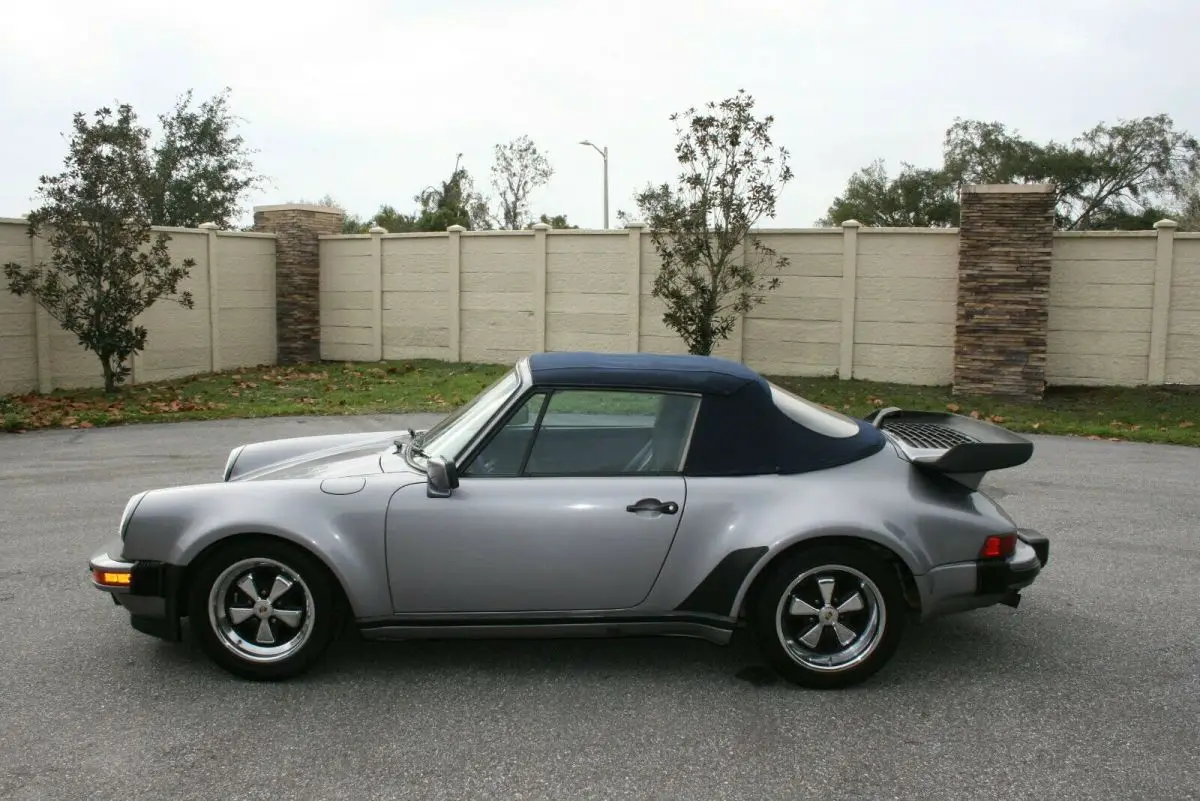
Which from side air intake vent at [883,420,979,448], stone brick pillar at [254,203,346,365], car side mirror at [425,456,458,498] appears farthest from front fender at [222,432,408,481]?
stone brick pillar at [254,203,346,365]

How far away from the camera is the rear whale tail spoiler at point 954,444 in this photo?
4613mm

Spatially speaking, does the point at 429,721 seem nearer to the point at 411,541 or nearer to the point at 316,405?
the point at 411,541

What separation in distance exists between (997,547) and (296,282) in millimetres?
18862

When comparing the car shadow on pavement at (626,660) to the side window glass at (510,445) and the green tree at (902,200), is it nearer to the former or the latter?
the side window glass at (510,445)

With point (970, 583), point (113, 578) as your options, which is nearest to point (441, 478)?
point (113, 578)

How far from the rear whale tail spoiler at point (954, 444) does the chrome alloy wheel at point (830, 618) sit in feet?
2.09

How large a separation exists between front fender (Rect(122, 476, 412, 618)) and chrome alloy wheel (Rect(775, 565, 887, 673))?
1.65 meters

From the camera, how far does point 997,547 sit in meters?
4.61

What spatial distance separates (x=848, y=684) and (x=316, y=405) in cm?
1182

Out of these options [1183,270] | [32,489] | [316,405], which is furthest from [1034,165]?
[32,489]

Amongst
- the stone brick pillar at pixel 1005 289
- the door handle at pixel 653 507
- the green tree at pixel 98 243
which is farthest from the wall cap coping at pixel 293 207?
the door handle at pixel 653 507

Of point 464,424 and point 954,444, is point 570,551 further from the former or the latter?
point 954,444

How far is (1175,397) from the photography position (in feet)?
50.5

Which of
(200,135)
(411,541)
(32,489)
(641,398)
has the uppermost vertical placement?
(200,135)
